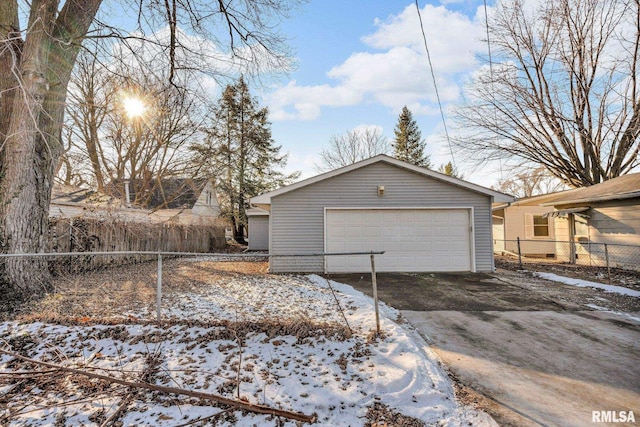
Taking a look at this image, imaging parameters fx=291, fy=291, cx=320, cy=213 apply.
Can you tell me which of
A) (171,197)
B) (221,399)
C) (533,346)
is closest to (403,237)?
(533,346)

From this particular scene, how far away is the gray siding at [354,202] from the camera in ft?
28.9

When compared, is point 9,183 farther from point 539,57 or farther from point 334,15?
point 539,57

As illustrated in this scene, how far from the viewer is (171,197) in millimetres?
15875

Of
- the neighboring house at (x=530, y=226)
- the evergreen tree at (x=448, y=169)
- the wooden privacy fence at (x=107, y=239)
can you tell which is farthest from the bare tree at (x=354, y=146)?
the wooden privacy fence at (x=107, y=239)

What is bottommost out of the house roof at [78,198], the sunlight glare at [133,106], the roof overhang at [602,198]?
the roof overhang at [602,198]

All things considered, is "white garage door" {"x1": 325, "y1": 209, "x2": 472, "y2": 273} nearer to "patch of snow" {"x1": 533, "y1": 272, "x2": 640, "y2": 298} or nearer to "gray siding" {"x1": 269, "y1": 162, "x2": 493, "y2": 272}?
"gray siding" {"x1": 269, "y1": 162, "x2": 493, "y2": 272}

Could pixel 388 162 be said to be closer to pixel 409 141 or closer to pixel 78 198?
pixel 78 198

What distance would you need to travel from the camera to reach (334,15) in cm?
652

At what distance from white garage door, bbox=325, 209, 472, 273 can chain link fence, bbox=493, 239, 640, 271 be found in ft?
7.52

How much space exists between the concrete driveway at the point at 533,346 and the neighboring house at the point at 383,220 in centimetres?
206

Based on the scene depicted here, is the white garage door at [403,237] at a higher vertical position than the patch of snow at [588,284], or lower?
higher

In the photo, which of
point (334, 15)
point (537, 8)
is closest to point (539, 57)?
point (537, 8)

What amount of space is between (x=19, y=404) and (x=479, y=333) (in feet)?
16.2

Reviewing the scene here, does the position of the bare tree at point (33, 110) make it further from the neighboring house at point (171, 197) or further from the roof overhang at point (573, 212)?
the roof overhang at point (573, 212)
